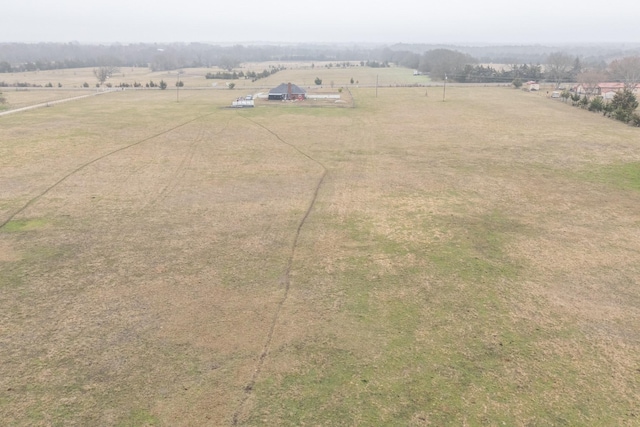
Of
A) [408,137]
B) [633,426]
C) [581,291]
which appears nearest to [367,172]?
[408,137]

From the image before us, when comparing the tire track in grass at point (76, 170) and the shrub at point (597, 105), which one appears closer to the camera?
the tire track in grass at point (76, 170)

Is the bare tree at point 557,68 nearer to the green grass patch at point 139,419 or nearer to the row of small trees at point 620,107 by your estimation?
the row of small trees at point 620,107

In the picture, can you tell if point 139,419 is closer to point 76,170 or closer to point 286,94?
point 76,170

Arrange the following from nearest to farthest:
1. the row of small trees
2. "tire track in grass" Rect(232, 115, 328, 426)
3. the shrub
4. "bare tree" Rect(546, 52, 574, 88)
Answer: "tire track in grass" Rect(232, 115, 328, 426) → the row of small trees → the shrub → "bare tree" Rect(546, 52, 574, 88)

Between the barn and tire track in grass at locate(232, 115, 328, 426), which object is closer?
tire track in grass at locate(232, 115, 328, 426)

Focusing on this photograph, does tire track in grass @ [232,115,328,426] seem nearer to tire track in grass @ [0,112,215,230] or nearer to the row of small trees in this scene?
tire track in grass @ [0,112,215,230]

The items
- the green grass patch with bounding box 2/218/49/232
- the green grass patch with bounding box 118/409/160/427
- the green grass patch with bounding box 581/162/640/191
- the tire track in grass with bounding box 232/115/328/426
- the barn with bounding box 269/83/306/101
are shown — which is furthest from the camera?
the barn with bounding box 269/83/306/101

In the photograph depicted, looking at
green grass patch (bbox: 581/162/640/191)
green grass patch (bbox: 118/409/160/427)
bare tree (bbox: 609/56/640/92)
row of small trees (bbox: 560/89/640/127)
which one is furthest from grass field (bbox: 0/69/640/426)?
bare tree (bbox: 609/56/640/92)

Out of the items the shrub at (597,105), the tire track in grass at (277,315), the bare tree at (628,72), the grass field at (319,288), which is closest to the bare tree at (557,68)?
the bare tree at (628,72)

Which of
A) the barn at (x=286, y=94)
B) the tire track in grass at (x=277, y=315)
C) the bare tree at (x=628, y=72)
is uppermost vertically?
the bare tree at (x=628, y=72)

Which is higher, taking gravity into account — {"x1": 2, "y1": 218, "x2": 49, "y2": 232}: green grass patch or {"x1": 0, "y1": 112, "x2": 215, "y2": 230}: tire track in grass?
{"x1": 0, "y1": 112, "x2": 215, "y2": 230}: tire track in grass
